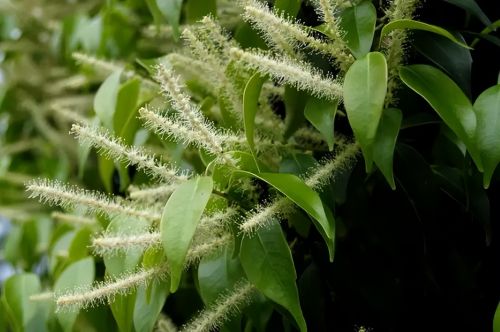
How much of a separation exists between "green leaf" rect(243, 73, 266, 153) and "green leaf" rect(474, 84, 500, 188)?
220 mm

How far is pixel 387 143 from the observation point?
629mm

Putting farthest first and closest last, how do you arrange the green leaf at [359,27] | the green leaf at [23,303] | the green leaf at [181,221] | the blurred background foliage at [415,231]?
1. the green leaf at [23,303]
2. the blurred background foliage at [415,231]
3. the green leaf at [359,27]
4. the green leaf at [181,221]

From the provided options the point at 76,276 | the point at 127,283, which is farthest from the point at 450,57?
the point at 76,276

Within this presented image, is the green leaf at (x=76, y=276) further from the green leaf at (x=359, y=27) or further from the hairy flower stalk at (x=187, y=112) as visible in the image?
the green leaf at (x=359, y=27)

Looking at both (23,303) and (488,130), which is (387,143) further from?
(23,303)

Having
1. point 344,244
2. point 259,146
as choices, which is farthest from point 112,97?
point 344,244

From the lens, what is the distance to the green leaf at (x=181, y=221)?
22.1 inches

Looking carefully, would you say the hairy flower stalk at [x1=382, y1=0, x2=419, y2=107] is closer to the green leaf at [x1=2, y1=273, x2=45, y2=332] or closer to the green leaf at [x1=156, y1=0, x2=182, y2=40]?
the green leaf at [x1=156, y1=0, x2=182, y2=40]

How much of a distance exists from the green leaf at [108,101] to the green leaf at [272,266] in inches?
13.3

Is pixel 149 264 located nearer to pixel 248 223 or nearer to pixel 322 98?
pixel 248 223

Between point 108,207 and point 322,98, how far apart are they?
9.7 inches

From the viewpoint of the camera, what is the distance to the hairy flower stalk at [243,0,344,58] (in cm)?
62

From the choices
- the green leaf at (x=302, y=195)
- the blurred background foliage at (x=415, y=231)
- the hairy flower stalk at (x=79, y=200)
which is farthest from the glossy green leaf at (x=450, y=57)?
the hairy flower stalk at (x=79, y=200)

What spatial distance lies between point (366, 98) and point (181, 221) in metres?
0.20
